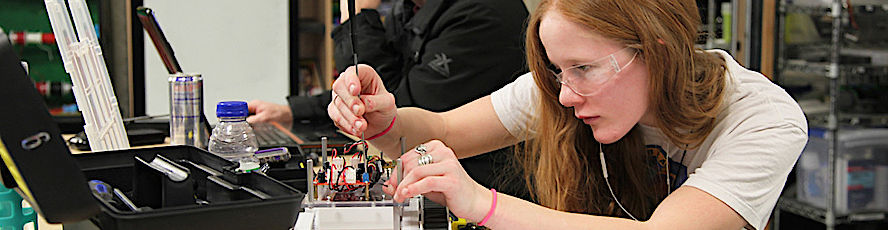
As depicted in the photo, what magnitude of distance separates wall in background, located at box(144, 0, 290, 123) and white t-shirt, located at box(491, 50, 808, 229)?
2.71 m

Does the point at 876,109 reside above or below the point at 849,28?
below

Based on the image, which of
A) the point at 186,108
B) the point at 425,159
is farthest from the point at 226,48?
the point at 425,159

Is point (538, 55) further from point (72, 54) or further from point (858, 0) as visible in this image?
point (858, 0)

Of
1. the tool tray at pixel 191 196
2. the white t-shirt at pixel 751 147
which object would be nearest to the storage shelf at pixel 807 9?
the white t-shirt at pixel 751 147

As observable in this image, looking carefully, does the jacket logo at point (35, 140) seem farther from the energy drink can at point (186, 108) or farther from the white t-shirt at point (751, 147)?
the white t-shirt at point (751, 147)

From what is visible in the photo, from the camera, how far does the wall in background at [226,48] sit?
347 centimetres

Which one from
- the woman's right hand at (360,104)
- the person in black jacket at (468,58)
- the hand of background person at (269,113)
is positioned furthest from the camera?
the hand of background person at (269,113)

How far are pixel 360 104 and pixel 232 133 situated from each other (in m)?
0.27

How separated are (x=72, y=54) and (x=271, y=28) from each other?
257 cm

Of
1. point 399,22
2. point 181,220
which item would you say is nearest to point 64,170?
point 181,220

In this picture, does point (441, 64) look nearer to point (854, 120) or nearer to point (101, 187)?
point (101, 187)

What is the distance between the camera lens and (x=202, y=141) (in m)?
1.33

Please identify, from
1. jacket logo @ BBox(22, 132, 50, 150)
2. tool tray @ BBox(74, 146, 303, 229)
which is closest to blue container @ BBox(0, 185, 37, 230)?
tool tray @ BBox(74, 146, 303, 229)

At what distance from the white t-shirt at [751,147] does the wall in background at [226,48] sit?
271 centimetres
